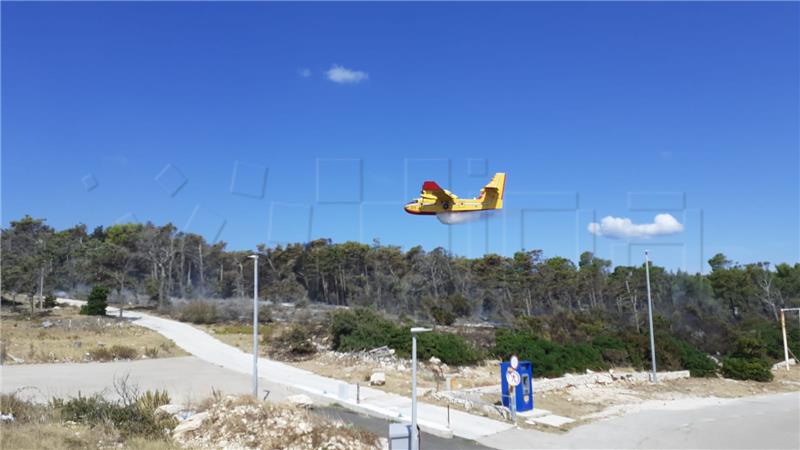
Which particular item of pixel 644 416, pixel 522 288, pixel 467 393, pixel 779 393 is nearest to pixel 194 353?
pixel 467 393

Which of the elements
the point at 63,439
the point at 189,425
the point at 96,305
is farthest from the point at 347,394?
the point at 96,305

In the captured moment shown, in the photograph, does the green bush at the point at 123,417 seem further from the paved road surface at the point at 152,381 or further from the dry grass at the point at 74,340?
the dry grass at the point at 74,340

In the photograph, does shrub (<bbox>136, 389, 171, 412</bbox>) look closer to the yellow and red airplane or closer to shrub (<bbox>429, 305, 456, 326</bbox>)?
the yellow and red airplane

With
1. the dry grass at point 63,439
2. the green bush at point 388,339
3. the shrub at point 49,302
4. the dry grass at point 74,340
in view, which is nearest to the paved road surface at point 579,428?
the dry grass at point 74,340

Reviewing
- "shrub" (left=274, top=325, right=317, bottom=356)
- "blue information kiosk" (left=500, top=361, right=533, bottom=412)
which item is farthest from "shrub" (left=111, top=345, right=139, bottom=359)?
"blue information kiosk" (left=500, top=361, right=533, bottom=412)

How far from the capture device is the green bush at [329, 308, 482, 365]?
1081 inches

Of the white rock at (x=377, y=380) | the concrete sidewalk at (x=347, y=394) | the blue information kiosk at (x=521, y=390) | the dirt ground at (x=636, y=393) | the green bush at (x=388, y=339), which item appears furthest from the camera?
the green bush at (x=388, y=339)

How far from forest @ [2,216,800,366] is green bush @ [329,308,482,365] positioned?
14257mm

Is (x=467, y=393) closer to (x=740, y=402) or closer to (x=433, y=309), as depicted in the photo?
(x=740, y=402)

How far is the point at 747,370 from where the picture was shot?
3033 centimetres

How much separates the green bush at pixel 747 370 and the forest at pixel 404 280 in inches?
550

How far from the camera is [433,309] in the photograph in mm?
43781

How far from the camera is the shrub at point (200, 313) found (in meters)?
46.1

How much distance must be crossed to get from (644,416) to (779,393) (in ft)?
41.6
